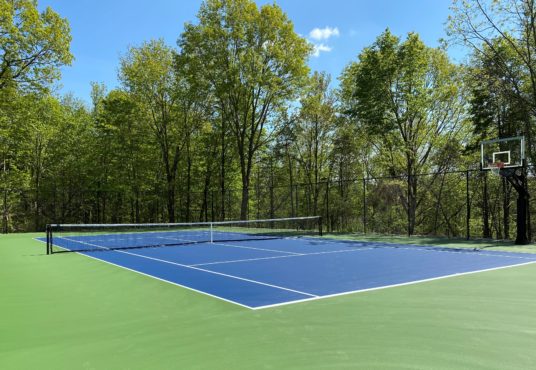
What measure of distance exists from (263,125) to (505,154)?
55.8 feet

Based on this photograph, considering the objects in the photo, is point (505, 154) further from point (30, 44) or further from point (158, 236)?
point (30, 44)

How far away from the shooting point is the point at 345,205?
31344 millimetres

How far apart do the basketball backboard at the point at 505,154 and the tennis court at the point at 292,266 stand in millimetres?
4394

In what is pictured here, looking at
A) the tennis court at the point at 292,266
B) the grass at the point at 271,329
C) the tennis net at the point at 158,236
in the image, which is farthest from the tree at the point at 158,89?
the grass at the point at 271,329

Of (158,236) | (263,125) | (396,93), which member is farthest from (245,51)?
(158,236)

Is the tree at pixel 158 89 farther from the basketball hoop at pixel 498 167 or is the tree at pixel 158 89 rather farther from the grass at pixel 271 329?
the grass at pixel 271 329

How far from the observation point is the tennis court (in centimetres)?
693

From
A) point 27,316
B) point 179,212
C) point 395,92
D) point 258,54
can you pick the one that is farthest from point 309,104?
point 27,316

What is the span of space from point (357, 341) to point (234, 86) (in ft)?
77.2

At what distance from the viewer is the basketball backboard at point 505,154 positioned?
14523 mm

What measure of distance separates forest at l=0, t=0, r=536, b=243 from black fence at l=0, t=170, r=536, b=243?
14 cm

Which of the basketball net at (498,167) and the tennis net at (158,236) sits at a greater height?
the basketball net at (498,167)

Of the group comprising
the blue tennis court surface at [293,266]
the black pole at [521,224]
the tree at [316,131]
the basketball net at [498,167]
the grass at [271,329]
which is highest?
the tree at [316,131]

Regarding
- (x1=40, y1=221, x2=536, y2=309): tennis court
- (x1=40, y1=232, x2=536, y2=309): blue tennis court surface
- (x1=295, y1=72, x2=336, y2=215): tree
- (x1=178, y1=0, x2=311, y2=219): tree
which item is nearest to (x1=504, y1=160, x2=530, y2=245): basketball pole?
(x1=40, y1=221, x2=536, y2=309): tennis court
